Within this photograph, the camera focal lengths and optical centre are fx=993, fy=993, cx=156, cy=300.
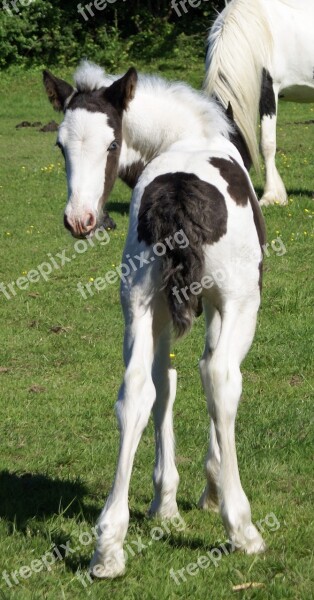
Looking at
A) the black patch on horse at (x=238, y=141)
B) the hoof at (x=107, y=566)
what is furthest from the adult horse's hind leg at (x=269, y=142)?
the hoof at (x=107, y=566)

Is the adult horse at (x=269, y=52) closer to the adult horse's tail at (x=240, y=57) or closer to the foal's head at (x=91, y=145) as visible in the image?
the adult horse's tail at (x=240, y=57)

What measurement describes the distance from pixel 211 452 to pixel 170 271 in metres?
1.17

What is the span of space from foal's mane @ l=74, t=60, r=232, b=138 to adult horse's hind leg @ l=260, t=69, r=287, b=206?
277 inches

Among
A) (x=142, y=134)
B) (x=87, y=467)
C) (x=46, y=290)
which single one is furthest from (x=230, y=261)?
(x=46, y=290)

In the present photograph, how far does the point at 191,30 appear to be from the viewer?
30.8m

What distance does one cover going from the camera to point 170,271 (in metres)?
4.12

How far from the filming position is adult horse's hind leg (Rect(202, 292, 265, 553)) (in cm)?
421

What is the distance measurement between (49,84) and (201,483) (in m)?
2.27

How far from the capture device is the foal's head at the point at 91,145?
4598mm

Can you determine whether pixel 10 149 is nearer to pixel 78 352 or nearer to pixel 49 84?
pixel 78 352

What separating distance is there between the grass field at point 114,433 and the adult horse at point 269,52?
953 mm

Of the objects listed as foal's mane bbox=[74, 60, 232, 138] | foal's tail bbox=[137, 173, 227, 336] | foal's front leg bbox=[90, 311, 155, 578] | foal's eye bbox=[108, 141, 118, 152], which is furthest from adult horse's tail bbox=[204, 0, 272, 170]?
foal's front leg bbox=[90, 311, 155, 578]

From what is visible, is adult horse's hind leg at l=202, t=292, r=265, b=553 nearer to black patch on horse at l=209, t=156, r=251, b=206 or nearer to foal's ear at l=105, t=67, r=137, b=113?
black patch on horse at l=209, t=156, r=251, b=206

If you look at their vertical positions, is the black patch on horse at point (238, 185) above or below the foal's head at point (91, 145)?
below
